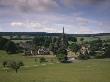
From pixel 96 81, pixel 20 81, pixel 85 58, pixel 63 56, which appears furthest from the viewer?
pixel 85 58

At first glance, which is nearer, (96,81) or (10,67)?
(96,81)

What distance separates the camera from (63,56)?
115188 mm

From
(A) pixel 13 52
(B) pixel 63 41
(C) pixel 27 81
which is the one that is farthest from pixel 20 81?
(B) pixel 63 41

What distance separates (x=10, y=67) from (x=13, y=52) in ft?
203

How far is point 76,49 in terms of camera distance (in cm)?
15362

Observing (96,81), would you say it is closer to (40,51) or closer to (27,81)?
(27,81)

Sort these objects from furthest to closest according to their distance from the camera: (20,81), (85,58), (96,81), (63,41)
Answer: (63,41), (85,58), (96,81), (20,81)

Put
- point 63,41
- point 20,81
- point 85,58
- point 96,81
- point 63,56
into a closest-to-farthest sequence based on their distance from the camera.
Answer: point 20,81 < point 96,81 < point 63,56 < point 85,58 < point 63,41

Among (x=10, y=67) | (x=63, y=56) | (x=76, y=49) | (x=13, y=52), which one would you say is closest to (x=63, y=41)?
(x=76, y=49)

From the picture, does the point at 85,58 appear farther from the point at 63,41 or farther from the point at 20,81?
the point at 20,81

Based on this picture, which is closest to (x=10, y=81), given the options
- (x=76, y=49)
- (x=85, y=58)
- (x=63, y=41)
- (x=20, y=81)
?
(x=20, y=81)

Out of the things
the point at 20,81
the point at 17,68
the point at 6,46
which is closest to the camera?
the point at 20,81

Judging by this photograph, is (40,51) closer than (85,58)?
No

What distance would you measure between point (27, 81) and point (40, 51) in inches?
3800
